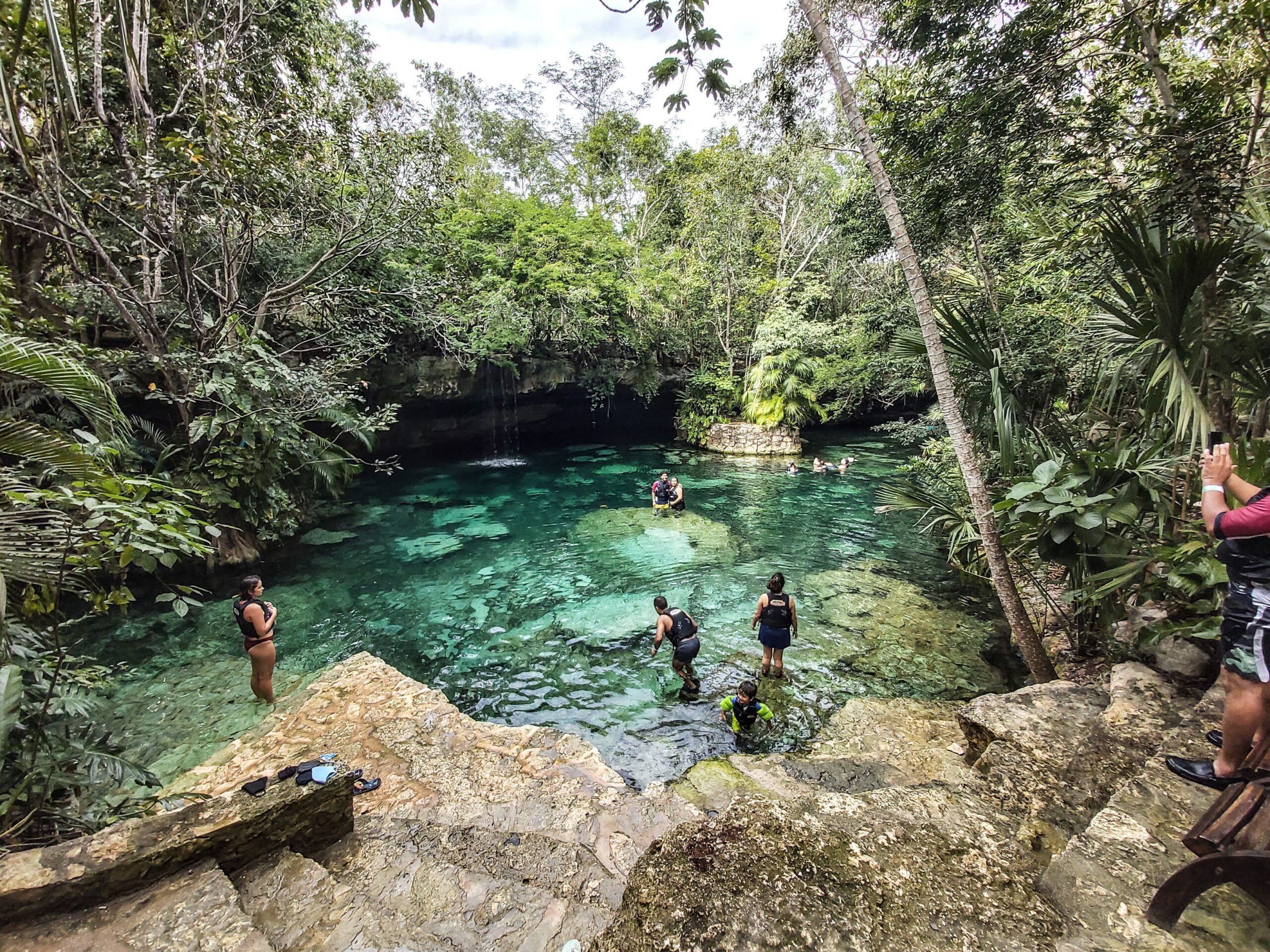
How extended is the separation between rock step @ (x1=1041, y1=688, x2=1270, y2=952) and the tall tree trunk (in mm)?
1968

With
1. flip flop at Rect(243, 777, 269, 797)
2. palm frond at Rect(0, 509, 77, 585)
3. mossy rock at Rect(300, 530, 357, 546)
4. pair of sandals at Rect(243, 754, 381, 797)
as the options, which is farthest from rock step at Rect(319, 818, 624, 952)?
mossy rock at Rect(300, 530, 357, 546)

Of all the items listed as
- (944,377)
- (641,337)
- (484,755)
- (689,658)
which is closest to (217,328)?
(484,755)

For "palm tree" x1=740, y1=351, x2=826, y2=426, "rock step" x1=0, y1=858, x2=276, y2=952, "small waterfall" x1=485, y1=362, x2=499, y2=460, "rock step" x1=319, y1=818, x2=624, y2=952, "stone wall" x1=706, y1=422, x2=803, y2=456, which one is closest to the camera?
"rock step" x1=0, y1=858, x2=276, y2=952

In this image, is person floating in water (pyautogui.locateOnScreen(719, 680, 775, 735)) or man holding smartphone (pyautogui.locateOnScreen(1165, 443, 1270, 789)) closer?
man holding smartphone (pyautogui.locateOnScreen(1165, 443, 1270, 789))

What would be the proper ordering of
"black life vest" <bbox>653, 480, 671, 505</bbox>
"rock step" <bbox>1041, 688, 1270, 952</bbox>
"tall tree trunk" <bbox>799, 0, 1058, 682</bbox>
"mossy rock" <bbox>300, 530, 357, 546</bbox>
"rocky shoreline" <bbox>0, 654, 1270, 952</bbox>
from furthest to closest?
"black life vest" <bbox>653, 480, 671, 505</bbox> < "mossy rock" <bbox>300, 530, 357, 546</bbox> < "tall tree trunk" <bbox>799, 0, 1058, 682</bbox> < "rocky shoreline" <bbox>0, 654, 1270, 952</bbox> < "rock step" <bbox>1041, 688, 1270, 952</bbox>

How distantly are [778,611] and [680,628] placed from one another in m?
1.11

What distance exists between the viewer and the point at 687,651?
5.85m

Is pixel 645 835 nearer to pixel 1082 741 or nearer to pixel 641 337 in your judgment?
pixel 1082 741

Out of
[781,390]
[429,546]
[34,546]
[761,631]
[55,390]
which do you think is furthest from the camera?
[781,390]

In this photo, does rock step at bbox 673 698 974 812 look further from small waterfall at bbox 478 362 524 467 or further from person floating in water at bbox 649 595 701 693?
small waterfall at bbox 478 362 524 467

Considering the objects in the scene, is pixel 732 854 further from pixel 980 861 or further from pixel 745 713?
pixel 745 713

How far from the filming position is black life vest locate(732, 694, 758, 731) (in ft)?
16.5

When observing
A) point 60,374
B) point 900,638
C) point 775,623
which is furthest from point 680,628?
→ point 60,374

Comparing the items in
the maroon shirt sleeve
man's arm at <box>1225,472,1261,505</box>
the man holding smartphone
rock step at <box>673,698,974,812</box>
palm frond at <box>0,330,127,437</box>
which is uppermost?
palm frond at <box>0,330,127,437</box>
